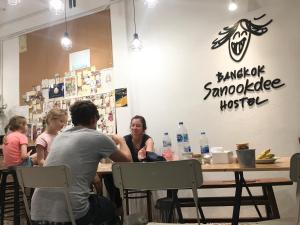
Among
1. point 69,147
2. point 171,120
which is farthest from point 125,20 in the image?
point 69,147

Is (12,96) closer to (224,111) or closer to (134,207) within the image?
(134,207)

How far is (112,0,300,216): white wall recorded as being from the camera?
3559 millimetres

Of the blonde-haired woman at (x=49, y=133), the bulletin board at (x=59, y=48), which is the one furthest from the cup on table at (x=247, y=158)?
the bulletin board at (x=59, y=48)

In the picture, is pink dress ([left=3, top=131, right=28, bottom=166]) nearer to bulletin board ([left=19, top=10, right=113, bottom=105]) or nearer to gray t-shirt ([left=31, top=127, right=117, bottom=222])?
bulletin board ([left=19, top=10, right=113, bottom=105])

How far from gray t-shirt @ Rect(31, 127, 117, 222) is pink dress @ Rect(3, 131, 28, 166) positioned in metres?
2.13

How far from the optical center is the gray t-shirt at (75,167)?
185 centimetres

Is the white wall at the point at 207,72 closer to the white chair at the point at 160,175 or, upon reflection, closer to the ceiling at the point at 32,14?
the ceiling at the point at 32,14

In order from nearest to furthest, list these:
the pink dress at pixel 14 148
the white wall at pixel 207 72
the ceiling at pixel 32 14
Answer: the white wall at pixel 207 72
the pink dress at pixel 14 148
the ceiling at pixel 32 14

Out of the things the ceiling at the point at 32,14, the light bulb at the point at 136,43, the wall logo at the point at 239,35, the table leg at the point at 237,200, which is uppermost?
the ceiling at the point at 32,14

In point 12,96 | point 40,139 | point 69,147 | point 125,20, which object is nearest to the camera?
point 69,147

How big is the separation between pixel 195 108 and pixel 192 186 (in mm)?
2557

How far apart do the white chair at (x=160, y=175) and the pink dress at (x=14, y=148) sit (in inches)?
98.3

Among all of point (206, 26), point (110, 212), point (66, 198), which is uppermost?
point (206, 26)

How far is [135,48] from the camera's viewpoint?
4.27 m
